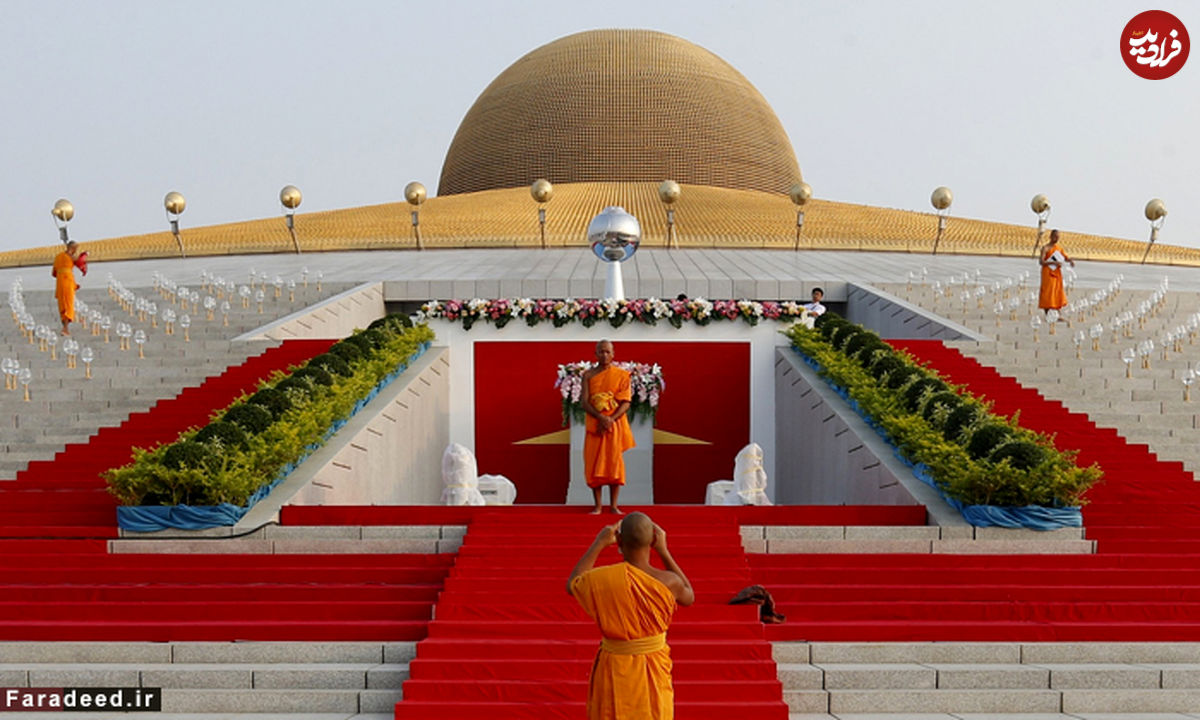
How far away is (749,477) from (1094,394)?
12.9 ft

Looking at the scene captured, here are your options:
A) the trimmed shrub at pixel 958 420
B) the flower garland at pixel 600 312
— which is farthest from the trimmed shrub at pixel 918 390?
the flower garland at pixel 600 312

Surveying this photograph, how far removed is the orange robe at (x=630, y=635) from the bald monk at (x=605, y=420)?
10.6 feet

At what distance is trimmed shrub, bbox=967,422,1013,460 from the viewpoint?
7498 mm

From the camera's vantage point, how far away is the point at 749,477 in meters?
9.54

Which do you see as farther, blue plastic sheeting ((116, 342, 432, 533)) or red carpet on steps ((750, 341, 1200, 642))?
blue plastic sheeting ((116, 342, 432, 533))

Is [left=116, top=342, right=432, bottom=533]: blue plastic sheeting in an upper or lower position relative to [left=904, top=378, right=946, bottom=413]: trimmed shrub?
lower

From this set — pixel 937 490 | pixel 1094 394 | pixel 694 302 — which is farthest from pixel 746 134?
pixel 937 490

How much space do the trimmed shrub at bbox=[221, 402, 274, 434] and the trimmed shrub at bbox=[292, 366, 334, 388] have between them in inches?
55.8

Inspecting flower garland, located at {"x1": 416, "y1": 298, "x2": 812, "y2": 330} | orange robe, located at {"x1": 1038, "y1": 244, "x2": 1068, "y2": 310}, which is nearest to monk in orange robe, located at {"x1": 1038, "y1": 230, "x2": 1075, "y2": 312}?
orange robe, located at {"x1": 1038, "y1": 244, "x2": 1068, "y2": 310}

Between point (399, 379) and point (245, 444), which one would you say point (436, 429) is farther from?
point (245, 444)

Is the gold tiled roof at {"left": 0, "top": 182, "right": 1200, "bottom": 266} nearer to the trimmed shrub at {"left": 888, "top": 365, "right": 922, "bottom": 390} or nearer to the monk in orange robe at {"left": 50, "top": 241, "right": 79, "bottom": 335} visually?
the monk in orange robe at {"left": 50, "top": 241, "right": 79, "bottom": 335}

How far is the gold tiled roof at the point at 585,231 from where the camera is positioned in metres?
24.0

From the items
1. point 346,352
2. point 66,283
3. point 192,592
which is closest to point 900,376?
point 346,352

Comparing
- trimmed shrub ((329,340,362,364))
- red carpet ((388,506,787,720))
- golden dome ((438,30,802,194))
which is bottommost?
red carpet ((388,506,787,720))
